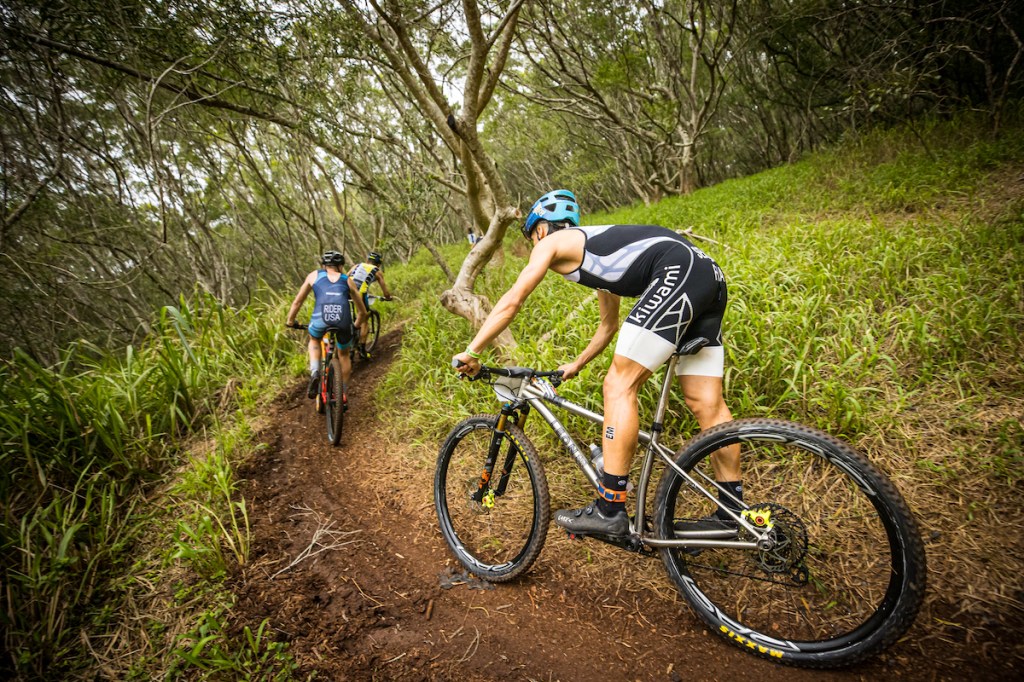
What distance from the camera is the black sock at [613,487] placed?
2.20 m

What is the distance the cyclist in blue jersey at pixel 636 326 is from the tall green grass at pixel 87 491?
2.60m

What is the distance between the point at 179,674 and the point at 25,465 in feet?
7.91

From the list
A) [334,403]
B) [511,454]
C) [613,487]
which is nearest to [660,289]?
[613,487]

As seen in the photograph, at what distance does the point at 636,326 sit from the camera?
212cm

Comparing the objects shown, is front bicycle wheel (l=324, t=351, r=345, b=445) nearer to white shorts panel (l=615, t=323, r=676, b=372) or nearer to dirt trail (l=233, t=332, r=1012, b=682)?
dirt trail (l=233, t=332, r=1012, b=682)

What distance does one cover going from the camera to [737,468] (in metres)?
2.19

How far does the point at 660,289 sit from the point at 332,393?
4026mm

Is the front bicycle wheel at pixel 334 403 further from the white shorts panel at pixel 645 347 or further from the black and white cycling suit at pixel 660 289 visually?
the white shorts panel at pixel 645 347

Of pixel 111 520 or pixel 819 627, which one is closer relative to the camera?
pixel 819 627

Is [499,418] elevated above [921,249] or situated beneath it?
elevated above

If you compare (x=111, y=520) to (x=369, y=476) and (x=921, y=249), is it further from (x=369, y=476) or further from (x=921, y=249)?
(x=921, y=249)

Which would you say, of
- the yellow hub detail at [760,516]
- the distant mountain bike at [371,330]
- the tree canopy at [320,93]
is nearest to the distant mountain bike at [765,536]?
the yellow hub detail at [760,516]

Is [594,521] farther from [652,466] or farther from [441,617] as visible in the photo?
[441,617]

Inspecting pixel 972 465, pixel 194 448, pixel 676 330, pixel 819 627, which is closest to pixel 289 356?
pixel 194 448
